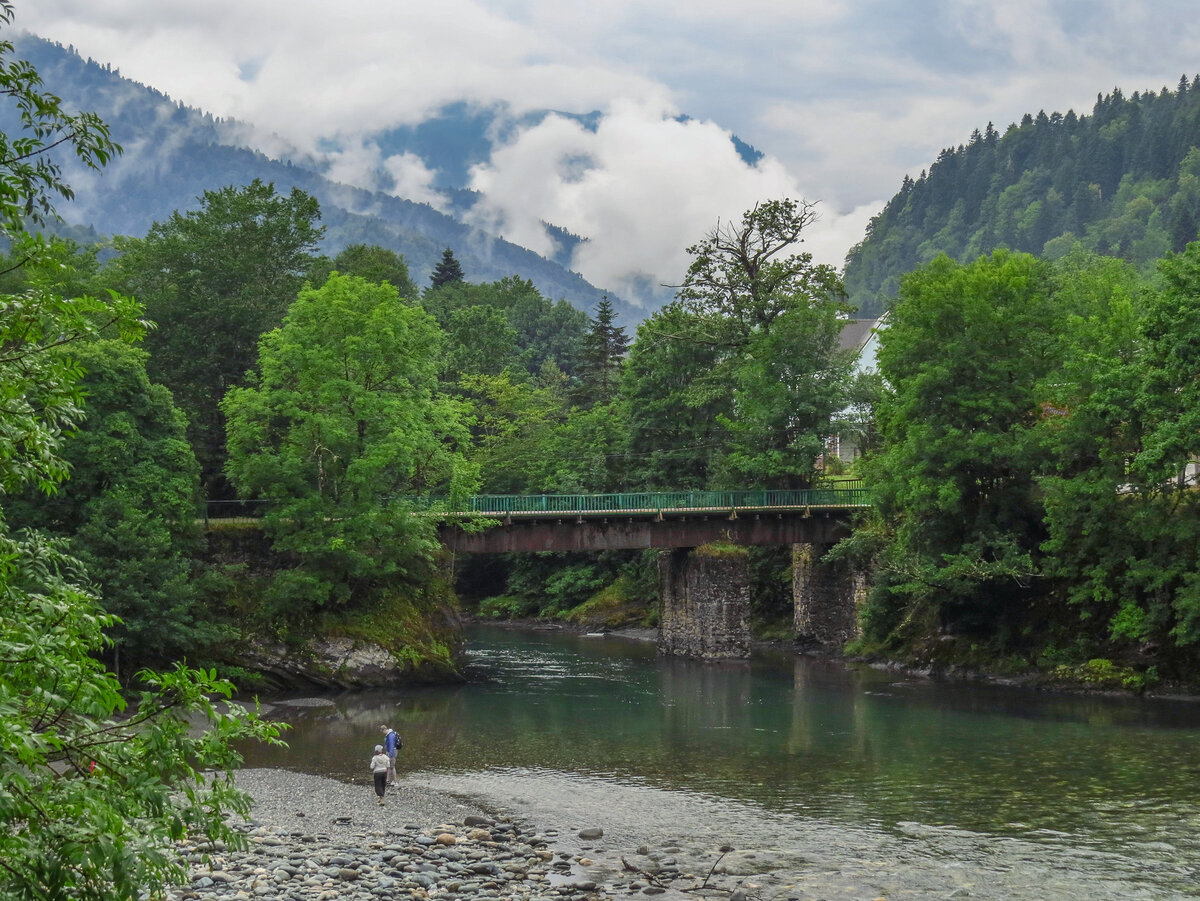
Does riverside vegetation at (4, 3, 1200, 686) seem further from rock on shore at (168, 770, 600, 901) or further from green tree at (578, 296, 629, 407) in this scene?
green tree at (578, 296, 629, 407)

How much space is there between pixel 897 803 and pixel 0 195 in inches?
925

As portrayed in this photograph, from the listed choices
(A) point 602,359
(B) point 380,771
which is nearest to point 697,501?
(B) point 380,771

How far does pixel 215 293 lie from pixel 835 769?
40329mm

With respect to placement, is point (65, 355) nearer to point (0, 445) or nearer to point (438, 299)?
point (0, 445)

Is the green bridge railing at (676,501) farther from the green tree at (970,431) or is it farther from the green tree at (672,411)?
the green tree at (970,431)

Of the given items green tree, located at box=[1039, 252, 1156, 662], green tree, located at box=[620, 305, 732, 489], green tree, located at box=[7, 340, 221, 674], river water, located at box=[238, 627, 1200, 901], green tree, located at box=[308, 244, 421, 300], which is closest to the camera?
river water, located at box=[238, 627, 1200, 901]

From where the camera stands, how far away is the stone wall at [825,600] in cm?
6097

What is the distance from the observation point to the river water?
22156 mm

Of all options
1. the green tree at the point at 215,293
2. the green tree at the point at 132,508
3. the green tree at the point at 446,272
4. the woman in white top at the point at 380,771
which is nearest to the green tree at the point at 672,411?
the green tree at the point at 215,293

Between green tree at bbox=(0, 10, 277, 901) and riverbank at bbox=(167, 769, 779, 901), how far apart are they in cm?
1001

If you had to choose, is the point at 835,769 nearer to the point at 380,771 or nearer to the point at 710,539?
the point at 380,771

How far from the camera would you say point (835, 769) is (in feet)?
103

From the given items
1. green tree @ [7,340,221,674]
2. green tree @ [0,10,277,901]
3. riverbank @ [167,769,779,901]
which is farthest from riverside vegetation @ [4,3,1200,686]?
green tree @ [0,10,277,901]

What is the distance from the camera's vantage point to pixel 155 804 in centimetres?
893
